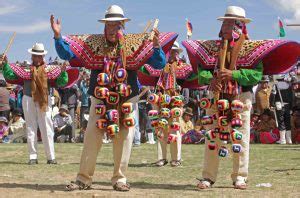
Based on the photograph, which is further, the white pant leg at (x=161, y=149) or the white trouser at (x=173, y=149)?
the white pant leg at (x=161, y=149)

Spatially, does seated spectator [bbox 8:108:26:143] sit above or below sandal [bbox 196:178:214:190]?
below

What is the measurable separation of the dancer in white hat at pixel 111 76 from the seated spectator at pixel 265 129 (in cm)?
1104

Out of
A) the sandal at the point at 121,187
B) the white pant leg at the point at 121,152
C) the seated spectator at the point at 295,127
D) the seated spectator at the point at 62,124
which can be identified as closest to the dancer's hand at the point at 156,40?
the white pant leg at the point at 121,152

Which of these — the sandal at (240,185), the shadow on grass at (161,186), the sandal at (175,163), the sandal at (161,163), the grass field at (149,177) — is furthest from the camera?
the sandal at (161,163)

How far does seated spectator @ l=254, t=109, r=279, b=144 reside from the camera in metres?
17.8

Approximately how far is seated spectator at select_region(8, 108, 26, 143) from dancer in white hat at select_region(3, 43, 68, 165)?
25.8 ft

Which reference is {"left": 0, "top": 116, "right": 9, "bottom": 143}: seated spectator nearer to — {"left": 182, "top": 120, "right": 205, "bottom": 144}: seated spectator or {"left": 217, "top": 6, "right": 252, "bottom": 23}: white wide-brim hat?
{"left": 182, "top": 120, "right": 205, "bottom": 144}: seated spectator

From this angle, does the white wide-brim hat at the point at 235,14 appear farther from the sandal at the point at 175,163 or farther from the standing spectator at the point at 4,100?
the standing spectator at the point at 4,100

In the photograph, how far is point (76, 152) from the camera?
13773 millimetres

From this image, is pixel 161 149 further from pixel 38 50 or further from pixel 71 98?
pixel 71 98

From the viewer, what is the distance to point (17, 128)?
18828mm

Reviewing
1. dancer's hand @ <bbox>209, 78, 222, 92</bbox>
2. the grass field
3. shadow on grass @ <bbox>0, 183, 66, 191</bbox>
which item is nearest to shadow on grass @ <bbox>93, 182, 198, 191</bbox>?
the grass field

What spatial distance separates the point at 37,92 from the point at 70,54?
3639mm

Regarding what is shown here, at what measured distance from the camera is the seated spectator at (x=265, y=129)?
1777 cm
